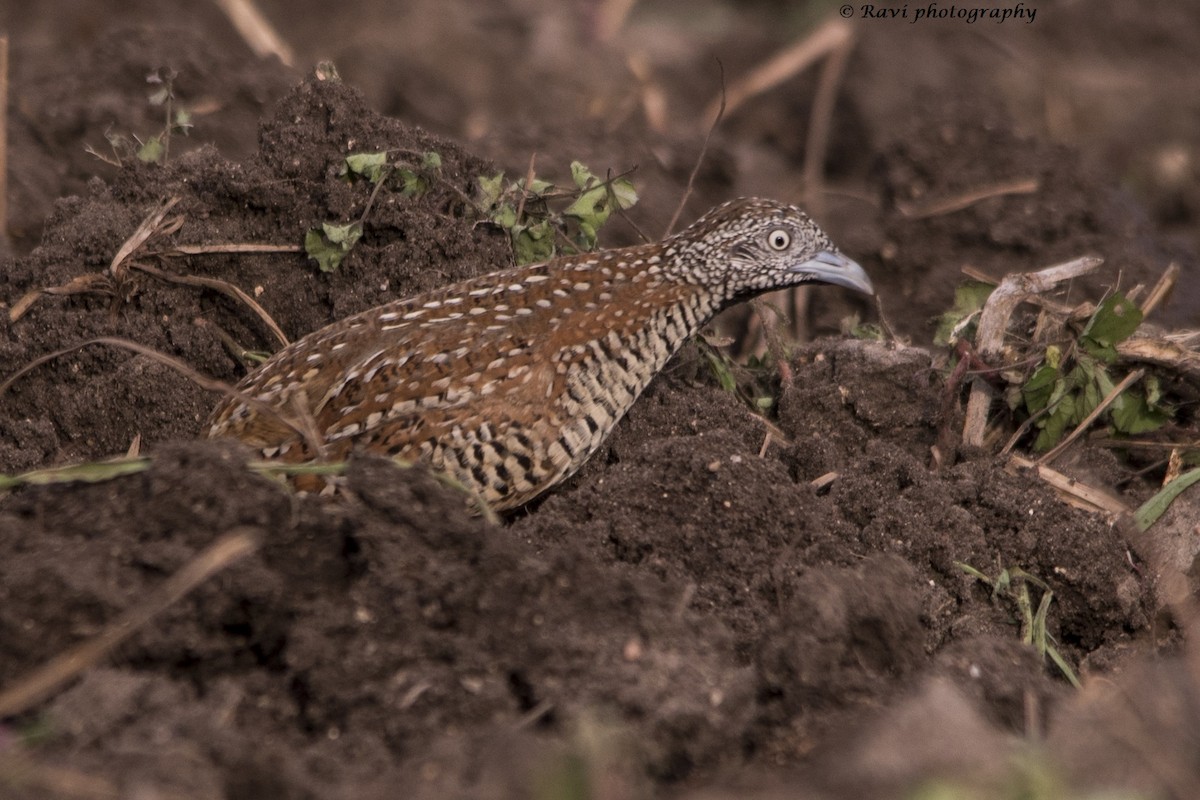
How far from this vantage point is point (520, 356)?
15.1ft

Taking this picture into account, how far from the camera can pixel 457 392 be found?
4.47 m

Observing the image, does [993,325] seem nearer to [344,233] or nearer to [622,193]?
[622,193]

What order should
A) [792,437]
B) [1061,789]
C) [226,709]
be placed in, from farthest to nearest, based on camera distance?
[792,437], [226,709], [1061,789]

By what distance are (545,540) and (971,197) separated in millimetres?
3933

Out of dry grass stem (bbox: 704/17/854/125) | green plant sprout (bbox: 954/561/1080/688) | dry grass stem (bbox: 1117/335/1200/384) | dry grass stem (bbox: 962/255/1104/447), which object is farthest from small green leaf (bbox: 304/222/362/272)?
dry grass stem (bbox: 704/17/854/125)

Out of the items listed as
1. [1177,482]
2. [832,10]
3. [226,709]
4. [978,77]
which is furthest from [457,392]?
[832,10]

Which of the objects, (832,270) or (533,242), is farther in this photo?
(533,242)

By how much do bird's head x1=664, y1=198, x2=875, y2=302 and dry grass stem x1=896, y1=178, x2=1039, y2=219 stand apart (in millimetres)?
2382

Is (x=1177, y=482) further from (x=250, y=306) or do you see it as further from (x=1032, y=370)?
(x=250, y=306)

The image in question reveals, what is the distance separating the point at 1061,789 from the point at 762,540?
1623mm

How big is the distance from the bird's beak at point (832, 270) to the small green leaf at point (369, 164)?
1.61 meters

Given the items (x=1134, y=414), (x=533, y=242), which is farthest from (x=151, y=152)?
(x=1134, y=414)

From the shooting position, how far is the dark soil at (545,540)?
117 inches

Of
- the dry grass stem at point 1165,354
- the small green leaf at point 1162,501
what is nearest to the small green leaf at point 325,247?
the dry grass stem at point 1165,354
